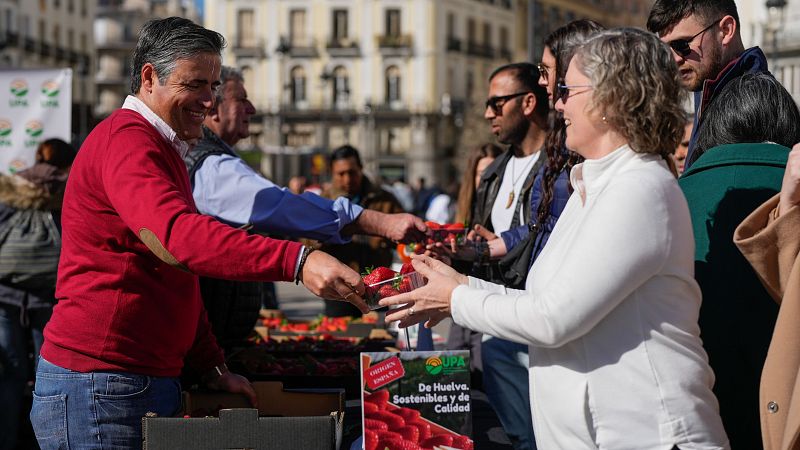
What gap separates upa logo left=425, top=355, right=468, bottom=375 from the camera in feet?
9.60

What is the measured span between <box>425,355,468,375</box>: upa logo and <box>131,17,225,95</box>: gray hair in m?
1.16

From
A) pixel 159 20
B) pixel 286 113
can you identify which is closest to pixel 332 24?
pixel 286 113

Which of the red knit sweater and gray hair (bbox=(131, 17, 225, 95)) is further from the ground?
gray hair (bbox=(131, 17, 225, 95))

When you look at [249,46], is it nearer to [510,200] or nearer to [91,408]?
[510,200]

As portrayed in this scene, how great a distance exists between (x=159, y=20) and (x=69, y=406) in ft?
3.99

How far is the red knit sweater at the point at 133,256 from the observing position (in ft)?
9.36

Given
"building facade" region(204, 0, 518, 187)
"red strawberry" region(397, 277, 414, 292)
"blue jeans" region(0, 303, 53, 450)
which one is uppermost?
"building facade" region(204, 0, 518, 187)

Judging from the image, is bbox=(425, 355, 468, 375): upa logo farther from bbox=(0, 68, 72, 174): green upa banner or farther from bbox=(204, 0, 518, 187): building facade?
bbox=(204, 0, 518, 187): building facade

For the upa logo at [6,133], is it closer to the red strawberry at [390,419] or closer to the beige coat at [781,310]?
the red strawberry at [390,419]

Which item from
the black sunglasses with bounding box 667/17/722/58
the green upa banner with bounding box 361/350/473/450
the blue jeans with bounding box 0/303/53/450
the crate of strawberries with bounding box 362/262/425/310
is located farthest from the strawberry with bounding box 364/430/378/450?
the blue jeans with bounding box 0/303/53/450

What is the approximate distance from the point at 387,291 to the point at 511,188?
2428mm

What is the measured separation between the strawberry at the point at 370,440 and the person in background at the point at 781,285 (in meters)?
1.01

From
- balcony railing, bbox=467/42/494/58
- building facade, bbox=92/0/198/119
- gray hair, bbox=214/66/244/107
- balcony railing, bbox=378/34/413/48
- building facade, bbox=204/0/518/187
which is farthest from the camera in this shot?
building facade, bbox=92/0/198/119

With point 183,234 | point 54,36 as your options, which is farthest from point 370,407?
point 54,36
